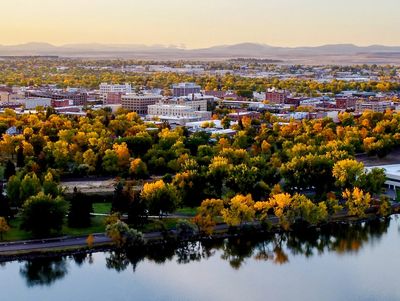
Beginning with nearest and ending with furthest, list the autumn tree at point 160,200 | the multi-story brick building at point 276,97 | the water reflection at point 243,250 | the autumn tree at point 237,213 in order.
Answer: the water reflection at point 243,250
the autumn tree at point 237,213
the autumn tree at point 160,200
the multi-story brick building at point 276,97

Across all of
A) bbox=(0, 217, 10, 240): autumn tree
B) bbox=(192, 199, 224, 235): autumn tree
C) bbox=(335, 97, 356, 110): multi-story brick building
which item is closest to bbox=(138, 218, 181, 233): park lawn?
bbox=(192, 199, 224, 235): autumn tree

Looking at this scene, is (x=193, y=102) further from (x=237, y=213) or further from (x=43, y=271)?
(x=43, y=271)

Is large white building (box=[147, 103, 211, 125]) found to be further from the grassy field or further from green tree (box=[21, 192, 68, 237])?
green tree (box=[21, 192, 68, 237])

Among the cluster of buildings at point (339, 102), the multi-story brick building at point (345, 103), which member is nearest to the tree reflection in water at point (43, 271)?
the cluster of buildings at point (339, 102)

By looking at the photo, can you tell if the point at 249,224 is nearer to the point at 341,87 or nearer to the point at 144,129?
the point at 144,129

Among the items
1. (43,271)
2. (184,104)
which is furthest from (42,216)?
(184,104)

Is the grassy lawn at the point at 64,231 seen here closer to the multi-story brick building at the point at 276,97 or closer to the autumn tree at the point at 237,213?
the autumn tree at the point at 237,213
